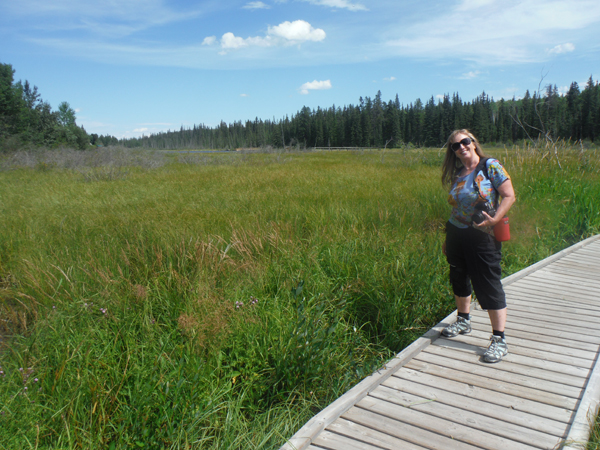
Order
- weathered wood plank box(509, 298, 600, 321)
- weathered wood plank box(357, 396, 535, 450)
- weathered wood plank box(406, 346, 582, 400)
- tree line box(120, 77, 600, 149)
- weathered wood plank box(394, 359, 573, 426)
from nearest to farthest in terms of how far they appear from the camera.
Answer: weathered wood plank box(357, 396, 535, 450) → weathered wood plank box(394, 359, 573, 426) → weathered wood plank box(406, 346, 582, 400) → weathered wood plank box(509, 298, 600, 321) → tree line box(120, 77, 600, 149)

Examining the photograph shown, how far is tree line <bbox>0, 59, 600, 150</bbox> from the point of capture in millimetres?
42094

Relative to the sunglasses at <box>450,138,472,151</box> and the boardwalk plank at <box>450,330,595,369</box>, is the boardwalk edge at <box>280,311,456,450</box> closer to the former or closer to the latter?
the boardwalk plank at <box>450,330,595,369</box>

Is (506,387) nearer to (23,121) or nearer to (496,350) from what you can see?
(496,350)

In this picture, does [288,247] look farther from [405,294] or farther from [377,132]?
[377,132]

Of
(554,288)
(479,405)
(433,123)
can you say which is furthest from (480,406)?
(433,123)

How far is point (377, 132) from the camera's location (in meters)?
88.2

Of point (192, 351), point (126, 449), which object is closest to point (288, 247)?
point (192, 351)

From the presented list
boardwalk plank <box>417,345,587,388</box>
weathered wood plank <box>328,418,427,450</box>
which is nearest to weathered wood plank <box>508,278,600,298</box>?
boardwalk plank <box>417,345,587,388</box>

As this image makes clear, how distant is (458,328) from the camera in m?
3.49

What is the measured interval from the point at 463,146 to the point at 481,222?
0.60m

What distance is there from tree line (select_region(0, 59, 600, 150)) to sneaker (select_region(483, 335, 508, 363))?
108ft

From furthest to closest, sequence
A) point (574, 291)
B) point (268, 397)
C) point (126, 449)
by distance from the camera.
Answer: point (574, 291), point (268, 397), point (126, 449)

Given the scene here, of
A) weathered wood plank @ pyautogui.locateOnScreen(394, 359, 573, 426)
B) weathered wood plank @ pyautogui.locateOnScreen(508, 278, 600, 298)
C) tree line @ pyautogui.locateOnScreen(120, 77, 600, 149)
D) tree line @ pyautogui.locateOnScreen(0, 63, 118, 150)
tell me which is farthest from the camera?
tree line @ pyautogui.locateOnScreen(120, 77, 600, 149)

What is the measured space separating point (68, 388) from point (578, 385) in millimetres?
3438
